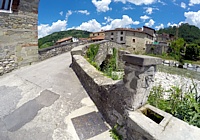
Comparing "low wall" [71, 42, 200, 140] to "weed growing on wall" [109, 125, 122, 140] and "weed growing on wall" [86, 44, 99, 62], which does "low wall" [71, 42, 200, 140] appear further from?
"weed growing on wall" [86, 44, 99, 62]

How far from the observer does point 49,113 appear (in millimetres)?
3016

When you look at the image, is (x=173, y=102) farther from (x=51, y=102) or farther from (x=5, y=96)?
(x=5, y=96)

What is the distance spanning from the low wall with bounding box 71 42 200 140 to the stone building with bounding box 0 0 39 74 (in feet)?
17.0

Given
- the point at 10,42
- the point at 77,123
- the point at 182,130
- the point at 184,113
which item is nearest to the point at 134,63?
the point at 182,130

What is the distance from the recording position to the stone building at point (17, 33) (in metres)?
5.82

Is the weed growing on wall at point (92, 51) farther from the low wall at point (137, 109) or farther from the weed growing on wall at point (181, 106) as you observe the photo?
the weed growing on wall at point (181, 106)

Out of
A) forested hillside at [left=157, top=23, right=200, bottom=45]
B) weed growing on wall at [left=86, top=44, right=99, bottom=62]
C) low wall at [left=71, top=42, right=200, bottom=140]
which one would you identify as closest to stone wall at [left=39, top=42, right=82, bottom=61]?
weed growing on wall at [left=86, top=44, right=99, bottom=62]

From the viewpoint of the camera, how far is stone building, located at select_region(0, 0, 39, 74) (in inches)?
229

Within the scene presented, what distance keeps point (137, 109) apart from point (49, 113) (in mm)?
1832

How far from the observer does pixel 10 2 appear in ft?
19.1

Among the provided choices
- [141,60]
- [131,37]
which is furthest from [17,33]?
[131,37]

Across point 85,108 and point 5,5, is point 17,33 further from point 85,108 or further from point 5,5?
point 85,108

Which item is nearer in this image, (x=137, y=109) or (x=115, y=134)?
(x=137, y=109)

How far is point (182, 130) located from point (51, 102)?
8.81 ft
